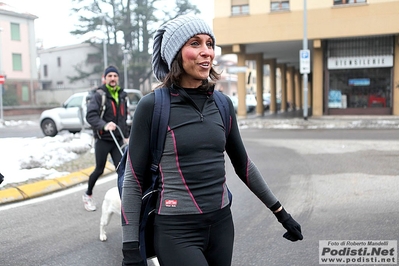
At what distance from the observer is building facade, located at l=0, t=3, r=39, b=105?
43441mm

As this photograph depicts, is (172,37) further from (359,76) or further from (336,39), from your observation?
(359,76)

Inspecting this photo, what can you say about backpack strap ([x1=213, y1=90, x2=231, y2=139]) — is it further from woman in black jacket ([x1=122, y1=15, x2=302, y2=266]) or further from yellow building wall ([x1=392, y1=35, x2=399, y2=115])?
yellow building wall ([x1=392, y1=35, x2=399, y2=115])

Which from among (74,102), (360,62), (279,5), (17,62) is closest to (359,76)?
(360,62)

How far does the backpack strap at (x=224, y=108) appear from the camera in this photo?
2.28m

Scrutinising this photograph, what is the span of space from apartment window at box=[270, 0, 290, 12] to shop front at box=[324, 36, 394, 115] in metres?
3.03

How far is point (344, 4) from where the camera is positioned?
879 inches

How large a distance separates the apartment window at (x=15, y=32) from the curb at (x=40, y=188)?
40195 millimetres

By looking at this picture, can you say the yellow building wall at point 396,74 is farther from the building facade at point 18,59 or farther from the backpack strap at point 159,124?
the building facade at point 18,59

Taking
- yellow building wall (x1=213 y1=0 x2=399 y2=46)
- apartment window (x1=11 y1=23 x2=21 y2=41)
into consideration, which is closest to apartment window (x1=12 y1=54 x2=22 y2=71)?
apartment window (x1=11 y1=23 x2=21 y2=41)

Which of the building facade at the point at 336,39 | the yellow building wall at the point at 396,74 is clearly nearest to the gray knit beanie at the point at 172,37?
the building facade at the point at 336,39

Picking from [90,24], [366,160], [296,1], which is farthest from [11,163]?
[90,24]

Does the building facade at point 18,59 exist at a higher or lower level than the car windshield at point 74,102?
higher

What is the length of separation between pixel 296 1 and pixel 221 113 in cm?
2217

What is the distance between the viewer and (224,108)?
2311 millimetres
